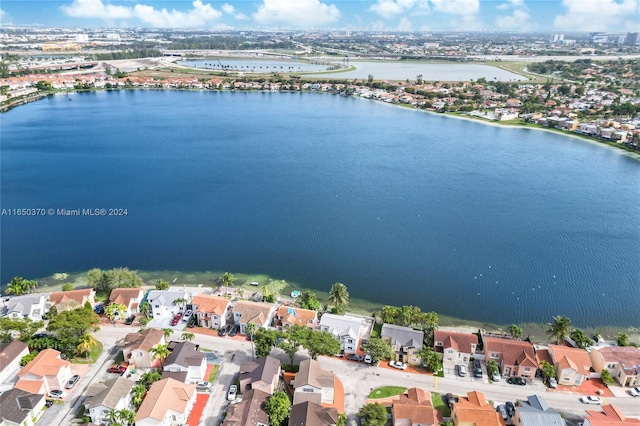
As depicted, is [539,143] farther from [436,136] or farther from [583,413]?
[583,413]

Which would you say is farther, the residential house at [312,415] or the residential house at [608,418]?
the residential house at [312,415]

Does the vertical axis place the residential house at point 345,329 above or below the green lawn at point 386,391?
above

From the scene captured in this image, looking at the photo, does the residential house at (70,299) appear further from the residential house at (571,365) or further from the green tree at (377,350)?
the residential house at (571,365)

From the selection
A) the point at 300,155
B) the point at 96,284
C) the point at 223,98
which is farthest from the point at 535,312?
the point at 223,98

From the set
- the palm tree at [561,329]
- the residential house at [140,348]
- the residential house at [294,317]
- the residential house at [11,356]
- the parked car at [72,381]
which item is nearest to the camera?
the parked car at [72,381]

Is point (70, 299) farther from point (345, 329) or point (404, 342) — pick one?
point (404, 342)

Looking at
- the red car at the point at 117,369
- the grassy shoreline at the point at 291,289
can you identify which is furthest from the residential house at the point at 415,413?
the red car at the point at 117,369

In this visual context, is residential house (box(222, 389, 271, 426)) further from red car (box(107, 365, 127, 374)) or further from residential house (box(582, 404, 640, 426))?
residential house (box(582, 404, 640, 426))

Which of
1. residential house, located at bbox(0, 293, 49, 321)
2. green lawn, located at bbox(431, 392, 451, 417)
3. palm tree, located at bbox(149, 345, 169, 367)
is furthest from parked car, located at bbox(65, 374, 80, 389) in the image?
green lawn, located at bbox(431, 392, 451, 417)
